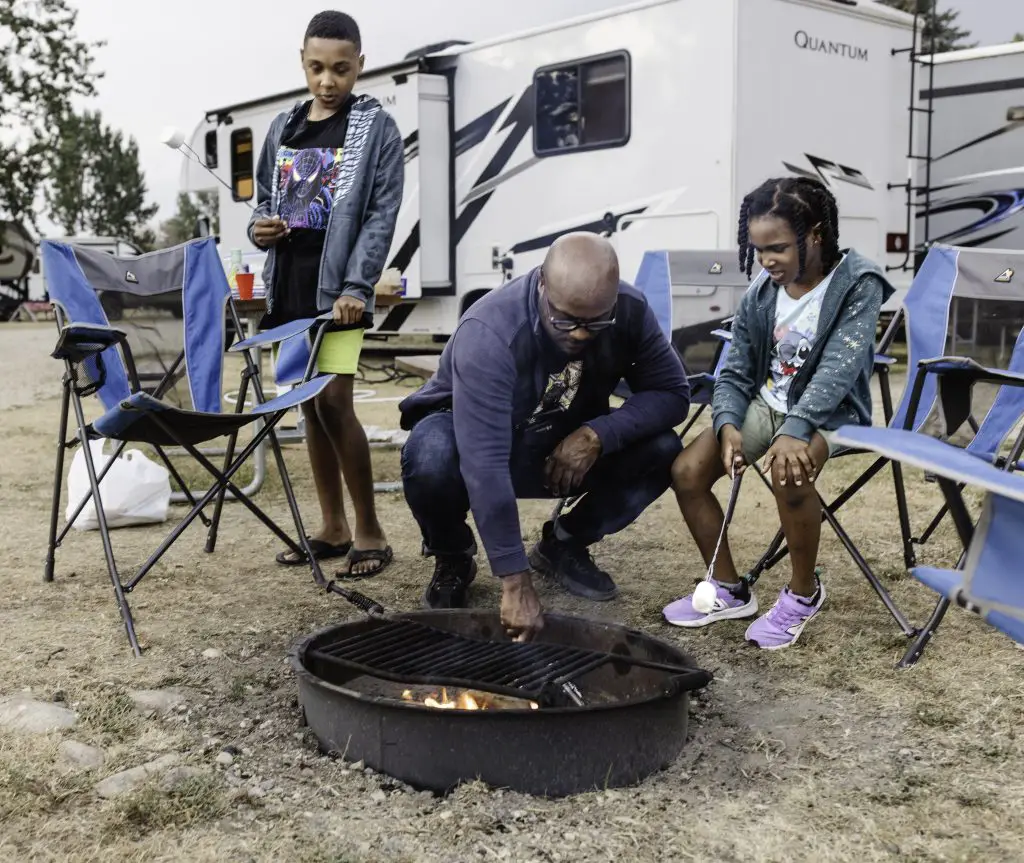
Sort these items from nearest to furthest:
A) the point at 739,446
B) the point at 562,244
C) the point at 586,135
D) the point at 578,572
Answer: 1. the point at 562,244
2. the point at 739,446
3. the point at 578,572
4. the point at 586,135

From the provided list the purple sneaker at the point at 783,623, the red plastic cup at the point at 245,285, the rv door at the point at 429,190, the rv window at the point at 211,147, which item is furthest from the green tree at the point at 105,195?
the purple sneaker at the point at 783,623

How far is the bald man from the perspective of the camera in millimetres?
2271

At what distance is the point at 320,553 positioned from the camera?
11.9 ft

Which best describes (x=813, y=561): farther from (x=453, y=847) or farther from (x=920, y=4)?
(x=920, y=4)

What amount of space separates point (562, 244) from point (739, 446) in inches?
30.3

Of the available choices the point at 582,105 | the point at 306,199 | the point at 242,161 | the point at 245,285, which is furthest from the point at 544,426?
the point at 242,161

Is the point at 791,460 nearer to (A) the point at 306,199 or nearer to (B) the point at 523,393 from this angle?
(B) the point at 523,393

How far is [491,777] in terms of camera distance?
6.52ft

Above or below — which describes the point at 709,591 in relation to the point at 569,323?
below

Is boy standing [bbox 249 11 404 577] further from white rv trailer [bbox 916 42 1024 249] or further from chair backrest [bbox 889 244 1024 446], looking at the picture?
white rv trailer [bbox 916 42 1024 249]

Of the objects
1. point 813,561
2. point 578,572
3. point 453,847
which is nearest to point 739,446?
point 813,561

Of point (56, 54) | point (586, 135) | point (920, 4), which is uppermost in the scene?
point (56, 54)

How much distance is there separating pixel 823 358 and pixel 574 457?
2.12 feet

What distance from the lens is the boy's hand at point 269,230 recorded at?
3.35 m
